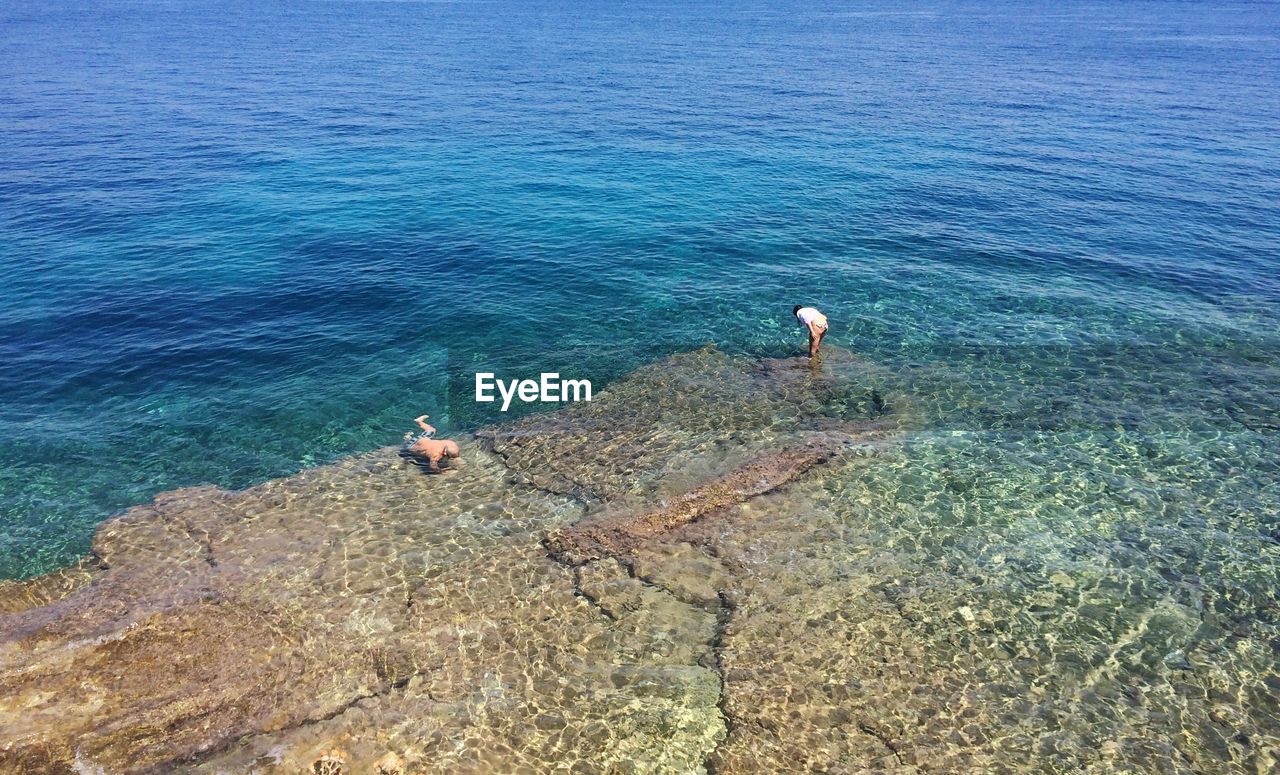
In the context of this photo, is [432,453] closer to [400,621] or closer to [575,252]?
[400,621]

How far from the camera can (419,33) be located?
445ft

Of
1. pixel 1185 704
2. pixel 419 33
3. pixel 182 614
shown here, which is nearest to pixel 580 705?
pixel 182 614

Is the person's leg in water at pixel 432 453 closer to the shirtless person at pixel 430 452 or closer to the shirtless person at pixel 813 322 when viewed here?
the shirtless person at pixel 430 452

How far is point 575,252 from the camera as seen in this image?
1500 inches

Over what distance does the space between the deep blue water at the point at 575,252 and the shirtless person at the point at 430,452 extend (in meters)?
1.93

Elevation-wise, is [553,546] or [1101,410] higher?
[1101,410]

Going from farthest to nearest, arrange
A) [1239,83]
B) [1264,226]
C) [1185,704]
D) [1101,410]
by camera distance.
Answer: [1239,83]
[1264,226]
[1101,410]
[1185,704]

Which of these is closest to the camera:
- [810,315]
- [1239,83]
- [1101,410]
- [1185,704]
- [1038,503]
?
[1185,704]

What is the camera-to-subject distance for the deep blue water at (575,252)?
24.5 metres

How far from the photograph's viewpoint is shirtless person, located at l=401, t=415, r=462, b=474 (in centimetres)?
2138

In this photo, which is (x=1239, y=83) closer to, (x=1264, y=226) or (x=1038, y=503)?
(x=1264, y=226)

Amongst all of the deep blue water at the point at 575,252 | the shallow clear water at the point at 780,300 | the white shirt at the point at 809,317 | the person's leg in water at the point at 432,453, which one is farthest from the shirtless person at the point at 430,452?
the white shirt at the point at 809,317

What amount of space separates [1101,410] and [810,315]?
9.94 metres

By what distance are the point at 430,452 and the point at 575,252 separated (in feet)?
63.1
